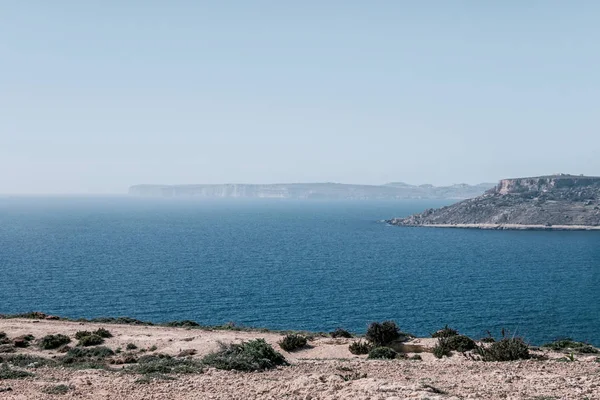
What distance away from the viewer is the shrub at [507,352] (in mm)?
22484

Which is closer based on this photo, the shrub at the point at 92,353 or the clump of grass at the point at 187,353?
the shrub at the point at 92,353

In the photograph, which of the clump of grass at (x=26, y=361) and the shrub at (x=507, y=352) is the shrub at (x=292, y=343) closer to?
the shrub at (x=507, y=352)

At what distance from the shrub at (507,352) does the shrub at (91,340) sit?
2148 centimetres

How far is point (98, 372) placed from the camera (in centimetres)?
2094

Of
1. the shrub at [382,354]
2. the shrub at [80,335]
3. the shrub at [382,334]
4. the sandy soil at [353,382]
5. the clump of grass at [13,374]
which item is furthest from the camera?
the shrub at [80,335]

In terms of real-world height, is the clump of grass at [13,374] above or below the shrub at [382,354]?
above

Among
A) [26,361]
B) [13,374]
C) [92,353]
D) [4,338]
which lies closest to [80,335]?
[4,338]

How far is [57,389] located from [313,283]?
246 feet

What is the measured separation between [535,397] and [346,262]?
104m

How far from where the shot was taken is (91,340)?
3195 centimetres

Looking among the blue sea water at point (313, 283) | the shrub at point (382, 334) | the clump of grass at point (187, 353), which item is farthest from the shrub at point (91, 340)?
the blue sea water at point (313, 283)

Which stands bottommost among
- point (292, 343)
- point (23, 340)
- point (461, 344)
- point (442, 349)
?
point (23, 340)

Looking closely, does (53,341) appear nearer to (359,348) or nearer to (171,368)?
(171,368)

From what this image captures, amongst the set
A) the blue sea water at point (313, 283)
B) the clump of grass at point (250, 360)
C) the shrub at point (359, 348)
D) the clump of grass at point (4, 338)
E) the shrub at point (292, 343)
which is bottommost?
the blue sea water at point (313, 283)
